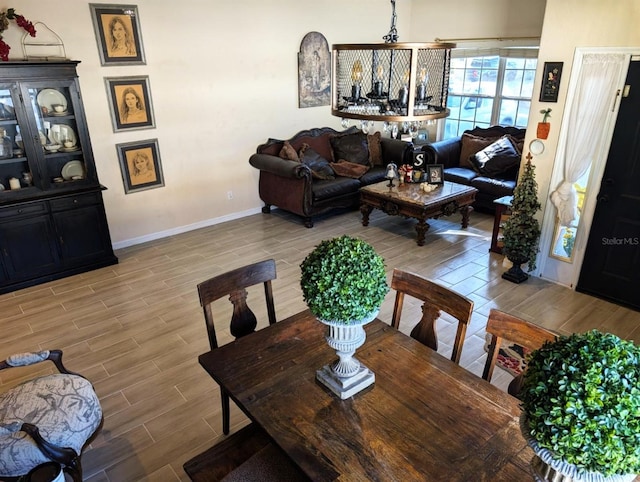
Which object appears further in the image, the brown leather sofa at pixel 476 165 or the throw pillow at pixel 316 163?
the throw pillow at pixel 316 163

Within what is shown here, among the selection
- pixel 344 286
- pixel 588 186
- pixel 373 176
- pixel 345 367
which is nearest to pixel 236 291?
pixel 345 367

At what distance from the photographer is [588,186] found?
4.00m

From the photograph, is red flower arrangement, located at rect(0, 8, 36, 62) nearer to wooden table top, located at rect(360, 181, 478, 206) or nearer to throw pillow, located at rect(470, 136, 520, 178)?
wooden table top, located at rect(360, 181, 478, 206)

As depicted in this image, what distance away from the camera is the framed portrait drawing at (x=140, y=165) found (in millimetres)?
5133

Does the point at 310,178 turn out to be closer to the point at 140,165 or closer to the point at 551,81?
the point at 140,165

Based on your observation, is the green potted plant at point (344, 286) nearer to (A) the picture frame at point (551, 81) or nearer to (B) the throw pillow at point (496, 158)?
(A) the picture frame at point (551, 81)

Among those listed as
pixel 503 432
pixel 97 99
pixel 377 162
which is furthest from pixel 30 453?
pixel 377 162

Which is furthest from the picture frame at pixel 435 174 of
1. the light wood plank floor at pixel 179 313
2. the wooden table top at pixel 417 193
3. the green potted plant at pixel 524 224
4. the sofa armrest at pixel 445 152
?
the green potted plant at pixel 524 224

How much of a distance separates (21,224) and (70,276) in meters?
0.71

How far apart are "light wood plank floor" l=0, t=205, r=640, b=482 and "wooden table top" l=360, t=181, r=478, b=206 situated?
1.72ft

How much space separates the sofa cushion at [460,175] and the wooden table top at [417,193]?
2.08ft

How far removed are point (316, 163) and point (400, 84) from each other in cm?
418

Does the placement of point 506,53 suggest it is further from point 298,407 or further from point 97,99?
point 298,407

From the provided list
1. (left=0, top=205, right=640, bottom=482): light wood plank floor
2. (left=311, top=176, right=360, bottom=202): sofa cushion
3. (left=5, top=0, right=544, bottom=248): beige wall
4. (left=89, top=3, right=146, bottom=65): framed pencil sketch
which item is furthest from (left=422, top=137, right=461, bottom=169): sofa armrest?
(left=89, top=3, right=146, bottom=65): framed pencil sketch
